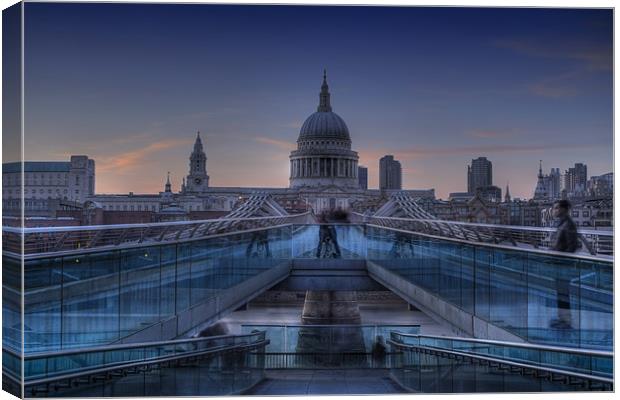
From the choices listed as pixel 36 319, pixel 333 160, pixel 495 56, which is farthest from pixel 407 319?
pixel 333 160

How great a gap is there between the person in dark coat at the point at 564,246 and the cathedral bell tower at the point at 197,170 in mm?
63466

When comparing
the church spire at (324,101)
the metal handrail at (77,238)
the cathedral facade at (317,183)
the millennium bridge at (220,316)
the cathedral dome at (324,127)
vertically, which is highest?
the church spire at (324,101)

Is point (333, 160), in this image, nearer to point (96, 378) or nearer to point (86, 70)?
point (86, 70)

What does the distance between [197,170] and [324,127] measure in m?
13.8

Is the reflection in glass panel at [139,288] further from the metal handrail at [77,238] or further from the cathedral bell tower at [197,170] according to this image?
the cathedral bell tower at [197,170]

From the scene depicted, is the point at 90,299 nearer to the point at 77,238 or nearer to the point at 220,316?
the point at 77,238

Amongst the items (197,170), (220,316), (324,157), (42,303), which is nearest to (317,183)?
(324,157)

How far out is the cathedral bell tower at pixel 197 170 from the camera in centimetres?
6888

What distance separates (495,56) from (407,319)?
Result: 54.9 ft

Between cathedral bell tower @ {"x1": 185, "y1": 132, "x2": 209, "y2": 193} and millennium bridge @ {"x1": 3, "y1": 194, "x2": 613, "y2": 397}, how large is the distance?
204ft

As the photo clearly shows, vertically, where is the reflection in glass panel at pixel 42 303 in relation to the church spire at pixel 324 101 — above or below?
below

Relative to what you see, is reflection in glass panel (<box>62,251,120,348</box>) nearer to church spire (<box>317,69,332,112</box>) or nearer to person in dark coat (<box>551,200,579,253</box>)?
person in dark coat (<box>551,200,579,253</box>)

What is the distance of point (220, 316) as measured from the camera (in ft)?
22.4

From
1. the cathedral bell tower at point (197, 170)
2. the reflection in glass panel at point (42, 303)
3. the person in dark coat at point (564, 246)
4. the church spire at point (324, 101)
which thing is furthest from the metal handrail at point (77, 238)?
the cathedral bell tower at point (197, 170)
